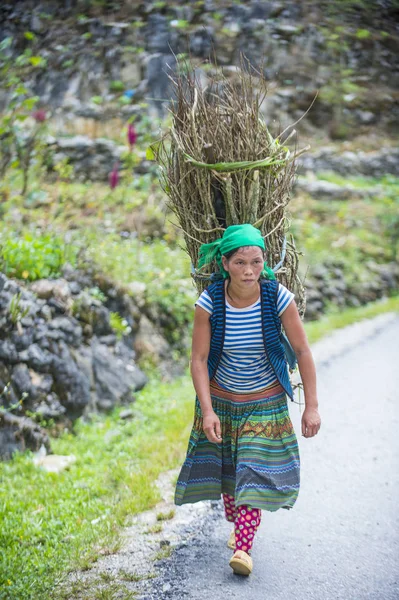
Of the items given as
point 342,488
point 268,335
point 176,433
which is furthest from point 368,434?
point 268,335

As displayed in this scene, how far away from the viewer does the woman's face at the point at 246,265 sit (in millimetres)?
2461

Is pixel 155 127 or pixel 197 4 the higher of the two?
pixel 197 4

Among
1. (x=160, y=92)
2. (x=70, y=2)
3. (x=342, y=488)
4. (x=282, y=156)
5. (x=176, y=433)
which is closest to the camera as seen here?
(x=282, y=156)

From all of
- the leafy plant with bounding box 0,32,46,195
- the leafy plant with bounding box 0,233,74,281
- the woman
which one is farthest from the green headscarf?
the leafy plant with bounding box 0,32,46,195

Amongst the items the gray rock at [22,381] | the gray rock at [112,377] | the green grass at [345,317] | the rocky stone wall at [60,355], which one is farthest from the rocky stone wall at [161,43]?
the gray rock at [22,381]

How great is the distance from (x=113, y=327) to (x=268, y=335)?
129 inches

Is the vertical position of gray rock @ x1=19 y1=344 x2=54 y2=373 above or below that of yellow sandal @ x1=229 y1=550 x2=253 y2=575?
below

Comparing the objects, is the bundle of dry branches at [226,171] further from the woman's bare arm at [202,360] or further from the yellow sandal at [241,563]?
the yellow sandal at [241,563]

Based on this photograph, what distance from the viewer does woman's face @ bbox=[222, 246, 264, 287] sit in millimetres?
2461

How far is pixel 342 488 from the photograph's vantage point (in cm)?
367

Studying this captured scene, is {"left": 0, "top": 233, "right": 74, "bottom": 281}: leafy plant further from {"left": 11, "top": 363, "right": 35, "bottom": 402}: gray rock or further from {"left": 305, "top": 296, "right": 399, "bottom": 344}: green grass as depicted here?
{"left": 305, "top": 296, "right": 399, "bottom": 344}: green grass

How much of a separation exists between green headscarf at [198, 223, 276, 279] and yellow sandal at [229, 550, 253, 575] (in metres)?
1.28

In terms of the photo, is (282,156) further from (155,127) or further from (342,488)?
(155,127)

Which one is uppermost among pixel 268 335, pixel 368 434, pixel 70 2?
pixel 70 2
